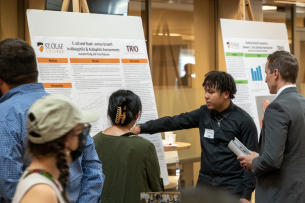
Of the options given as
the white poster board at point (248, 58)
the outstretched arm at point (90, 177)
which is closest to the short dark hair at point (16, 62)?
the outstretched arm at point (90, 177)

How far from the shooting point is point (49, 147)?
1007 mm

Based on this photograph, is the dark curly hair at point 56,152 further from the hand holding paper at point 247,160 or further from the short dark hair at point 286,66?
the short dark hair at point 286,66

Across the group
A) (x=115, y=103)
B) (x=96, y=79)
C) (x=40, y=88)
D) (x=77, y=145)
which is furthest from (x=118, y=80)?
(x=77, y=145)

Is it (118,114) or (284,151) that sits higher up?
(118,114)

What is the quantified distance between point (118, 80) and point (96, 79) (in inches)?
7.8

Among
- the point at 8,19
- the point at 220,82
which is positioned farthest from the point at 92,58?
the point at 8,19

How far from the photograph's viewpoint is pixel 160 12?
4.96 metres

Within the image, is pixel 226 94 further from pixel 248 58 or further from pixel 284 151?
pixel 248 58

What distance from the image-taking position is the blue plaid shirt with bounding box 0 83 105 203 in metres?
1.32

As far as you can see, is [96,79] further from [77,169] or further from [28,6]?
[28,6]

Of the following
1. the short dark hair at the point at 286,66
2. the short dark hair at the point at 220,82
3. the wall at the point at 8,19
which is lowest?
the short dark hair at the point at 220,82

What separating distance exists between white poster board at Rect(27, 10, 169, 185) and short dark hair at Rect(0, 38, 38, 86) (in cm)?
110

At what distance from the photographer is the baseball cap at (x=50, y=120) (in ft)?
3.26

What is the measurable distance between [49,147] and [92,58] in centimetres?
183
